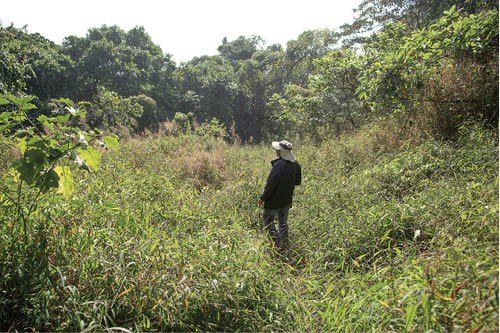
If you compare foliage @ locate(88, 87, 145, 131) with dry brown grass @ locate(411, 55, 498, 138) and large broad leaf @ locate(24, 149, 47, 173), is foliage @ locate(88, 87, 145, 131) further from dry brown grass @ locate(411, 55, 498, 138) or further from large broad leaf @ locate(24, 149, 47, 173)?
dry brown grass @ locate(411, 55, 498, 138)

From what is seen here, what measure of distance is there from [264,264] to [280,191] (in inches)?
54.4

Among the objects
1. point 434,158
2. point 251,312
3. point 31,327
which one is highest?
point 434,158

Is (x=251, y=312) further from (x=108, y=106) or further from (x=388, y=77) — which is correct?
(x=108, y=106)

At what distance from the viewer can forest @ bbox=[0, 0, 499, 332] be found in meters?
1.67

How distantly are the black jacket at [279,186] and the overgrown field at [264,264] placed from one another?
1.77ft

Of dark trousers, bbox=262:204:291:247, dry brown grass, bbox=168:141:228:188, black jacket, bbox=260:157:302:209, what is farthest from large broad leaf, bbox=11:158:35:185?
dry brown grass, bbox=168:141:228:188

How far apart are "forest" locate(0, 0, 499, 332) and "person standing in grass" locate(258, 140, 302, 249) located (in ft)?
0.83

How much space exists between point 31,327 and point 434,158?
507cm

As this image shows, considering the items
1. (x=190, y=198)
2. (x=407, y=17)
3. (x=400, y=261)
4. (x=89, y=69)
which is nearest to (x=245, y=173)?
(x=190, y=198)

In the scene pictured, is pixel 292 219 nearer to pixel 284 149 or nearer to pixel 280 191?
pixel 280 191

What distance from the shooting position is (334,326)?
1855 millimetres

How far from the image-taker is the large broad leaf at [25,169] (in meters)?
1.63

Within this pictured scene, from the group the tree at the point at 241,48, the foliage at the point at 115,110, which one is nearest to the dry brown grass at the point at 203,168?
the foliage at the point at 115,110

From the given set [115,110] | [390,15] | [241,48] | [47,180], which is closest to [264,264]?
[47,180]
